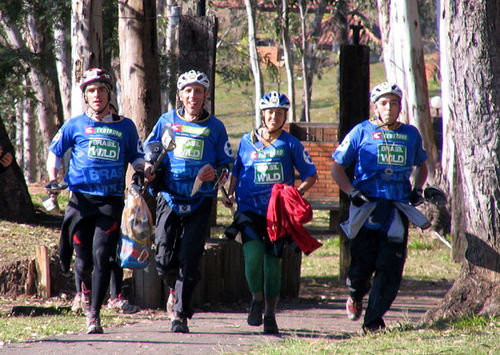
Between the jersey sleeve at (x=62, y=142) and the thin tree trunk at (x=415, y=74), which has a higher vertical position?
the thin tree trunk at (x=415, y=74)

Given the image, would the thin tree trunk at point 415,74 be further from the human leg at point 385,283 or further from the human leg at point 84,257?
the human leg at point 84,257

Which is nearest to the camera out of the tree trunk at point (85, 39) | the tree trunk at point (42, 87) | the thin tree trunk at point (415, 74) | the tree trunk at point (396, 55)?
the tree trunk at point (85, 39)

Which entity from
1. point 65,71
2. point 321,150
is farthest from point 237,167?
point 65,71

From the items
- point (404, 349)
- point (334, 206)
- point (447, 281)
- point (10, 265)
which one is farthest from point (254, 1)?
point (404, 349)

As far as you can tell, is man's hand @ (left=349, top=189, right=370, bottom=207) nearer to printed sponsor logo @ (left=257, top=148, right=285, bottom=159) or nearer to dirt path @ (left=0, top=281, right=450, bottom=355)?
printed sponsor logo @ (left=257, top=148, right=285, bottom=159)

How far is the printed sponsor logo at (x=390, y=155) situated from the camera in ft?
21.8

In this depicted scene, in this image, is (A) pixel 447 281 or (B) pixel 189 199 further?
(A) pixel 447 281

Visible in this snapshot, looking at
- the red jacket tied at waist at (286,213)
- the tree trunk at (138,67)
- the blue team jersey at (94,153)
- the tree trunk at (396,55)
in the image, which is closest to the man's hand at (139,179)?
the blue team jersey at (94,153)

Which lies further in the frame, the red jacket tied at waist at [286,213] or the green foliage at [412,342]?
the red jacket tied at waist at [286,213]

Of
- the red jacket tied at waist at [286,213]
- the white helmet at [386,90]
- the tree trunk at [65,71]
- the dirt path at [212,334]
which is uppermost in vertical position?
the tree trunk at [65,71]

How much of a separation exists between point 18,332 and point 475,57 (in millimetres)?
4389

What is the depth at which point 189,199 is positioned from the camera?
266 inches

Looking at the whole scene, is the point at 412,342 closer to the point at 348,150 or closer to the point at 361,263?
the point at 361,263

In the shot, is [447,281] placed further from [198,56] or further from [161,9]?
[161,9]
